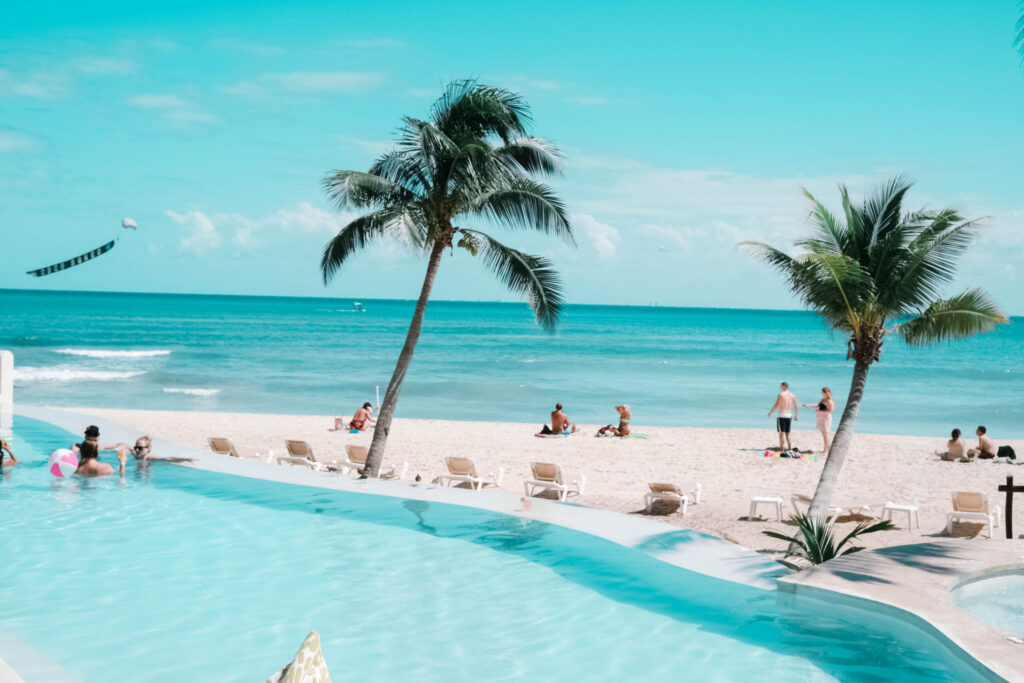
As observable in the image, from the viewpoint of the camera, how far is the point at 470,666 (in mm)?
6508

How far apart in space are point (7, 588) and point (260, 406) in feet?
81.3

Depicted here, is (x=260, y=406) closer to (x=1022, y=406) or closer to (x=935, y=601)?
(x=935, y=601)

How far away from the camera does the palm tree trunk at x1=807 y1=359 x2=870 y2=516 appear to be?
973 centimetres

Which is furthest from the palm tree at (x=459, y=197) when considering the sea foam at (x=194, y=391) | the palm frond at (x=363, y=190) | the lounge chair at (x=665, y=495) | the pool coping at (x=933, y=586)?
the sea foam at (x=194, y=391)

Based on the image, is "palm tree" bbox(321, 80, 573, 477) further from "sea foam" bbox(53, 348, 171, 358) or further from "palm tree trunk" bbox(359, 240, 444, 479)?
"sea foam" bbox(53, 348, 171, 358)

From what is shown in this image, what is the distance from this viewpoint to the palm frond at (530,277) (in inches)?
542

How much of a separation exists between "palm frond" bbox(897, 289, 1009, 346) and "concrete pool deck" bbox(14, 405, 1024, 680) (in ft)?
7.86

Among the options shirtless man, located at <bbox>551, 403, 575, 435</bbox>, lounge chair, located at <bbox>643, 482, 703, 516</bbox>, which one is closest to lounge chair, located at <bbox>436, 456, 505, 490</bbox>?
lounge chair, located at <bbox>643, 482, 703, 516</bbox>

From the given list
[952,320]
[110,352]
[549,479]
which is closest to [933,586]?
[952,320]

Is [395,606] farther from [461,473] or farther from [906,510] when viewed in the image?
[906,510]

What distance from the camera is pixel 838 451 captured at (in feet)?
32.6

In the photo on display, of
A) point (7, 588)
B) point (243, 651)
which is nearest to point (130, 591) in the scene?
point (7, 588)

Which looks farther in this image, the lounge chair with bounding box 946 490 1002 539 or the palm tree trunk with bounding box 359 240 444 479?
the palm tree trunk with bounding box 359 240 444 479

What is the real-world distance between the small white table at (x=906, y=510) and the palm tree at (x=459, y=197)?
5.64 meters
